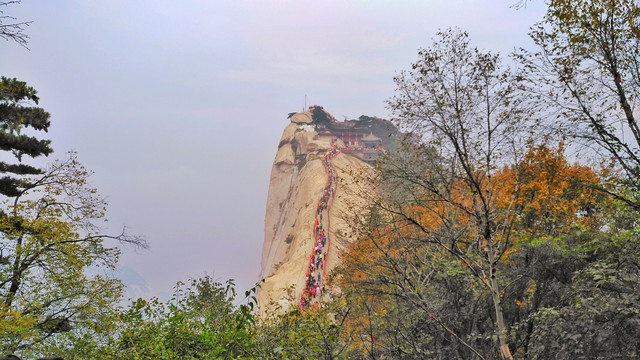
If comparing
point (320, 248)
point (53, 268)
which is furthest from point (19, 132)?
point (320, 248)

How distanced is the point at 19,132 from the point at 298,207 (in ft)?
168

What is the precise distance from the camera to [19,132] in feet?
53.1

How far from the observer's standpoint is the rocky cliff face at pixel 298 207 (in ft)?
152

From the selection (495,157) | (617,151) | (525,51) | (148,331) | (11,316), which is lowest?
(148,331)

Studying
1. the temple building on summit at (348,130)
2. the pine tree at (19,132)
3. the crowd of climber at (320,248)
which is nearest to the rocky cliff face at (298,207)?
the temple building on summit at (348,130)

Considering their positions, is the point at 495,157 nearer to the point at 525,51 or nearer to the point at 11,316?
the point at 525,51

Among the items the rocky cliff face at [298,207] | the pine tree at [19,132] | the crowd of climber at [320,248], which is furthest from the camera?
the rocky cliff face at [298,207]

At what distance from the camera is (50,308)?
16109mm

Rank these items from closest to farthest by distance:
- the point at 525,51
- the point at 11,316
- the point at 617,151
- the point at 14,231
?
the point at 617,151 → the point at 525,51 → the point at 11,316 → the point at 14,231

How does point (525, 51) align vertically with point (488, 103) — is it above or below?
above

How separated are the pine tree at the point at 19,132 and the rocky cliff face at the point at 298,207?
11.4 m

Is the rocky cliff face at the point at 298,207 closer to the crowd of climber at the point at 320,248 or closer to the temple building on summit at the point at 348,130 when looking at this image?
the temple building on summit at the point at 348,130

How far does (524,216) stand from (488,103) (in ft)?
33.1

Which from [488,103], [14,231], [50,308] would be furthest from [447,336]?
[14,231]
